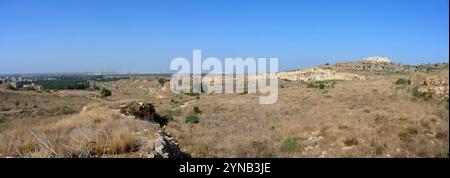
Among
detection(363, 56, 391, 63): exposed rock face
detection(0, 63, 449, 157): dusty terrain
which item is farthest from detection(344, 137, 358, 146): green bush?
detection(363, 56, 391, 63): exposed rock face

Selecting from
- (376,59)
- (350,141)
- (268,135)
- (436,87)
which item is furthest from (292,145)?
(376,59)

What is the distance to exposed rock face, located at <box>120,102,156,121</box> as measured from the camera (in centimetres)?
1752

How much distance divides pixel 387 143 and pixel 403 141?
0.49m

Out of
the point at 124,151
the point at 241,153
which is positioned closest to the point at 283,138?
the point at 241,153

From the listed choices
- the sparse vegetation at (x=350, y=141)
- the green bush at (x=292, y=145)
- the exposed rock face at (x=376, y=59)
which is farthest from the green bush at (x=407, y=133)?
the exposed rock face at (x=376, y=59)

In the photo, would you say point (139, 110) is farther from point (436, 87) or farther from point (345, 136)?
point (436, 87)

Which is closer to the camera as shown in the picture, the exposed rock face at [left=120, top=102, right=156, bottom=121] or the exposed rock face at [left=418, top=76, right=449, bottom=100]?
the exposed rock face at [left=418, top=76, right=449, bottom=100]

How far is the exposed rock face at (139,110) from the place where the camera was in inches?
690

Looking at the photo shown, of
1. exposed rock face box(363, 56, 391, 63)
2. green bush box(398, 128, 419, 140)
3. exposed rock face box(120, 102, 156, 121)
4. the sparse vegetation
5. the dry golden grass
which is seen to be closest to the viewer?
the dry golden grass

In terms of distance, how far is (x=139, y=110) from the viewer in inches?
738

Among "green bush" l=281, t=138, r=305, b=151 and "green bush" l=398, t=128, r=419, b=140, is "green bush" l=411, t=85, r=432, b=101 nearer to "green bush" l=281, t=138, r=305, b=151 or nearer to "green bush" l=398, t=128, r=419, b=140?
"green bush" l=398, t=128, r=419, b=140

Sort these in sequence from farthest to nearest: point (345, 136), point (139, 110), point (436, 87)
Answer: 1. point (139, 110)
2. point (436, 87)
3. point (345, 136)

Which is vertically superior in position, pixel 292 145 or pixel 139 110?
pixel 139 110
